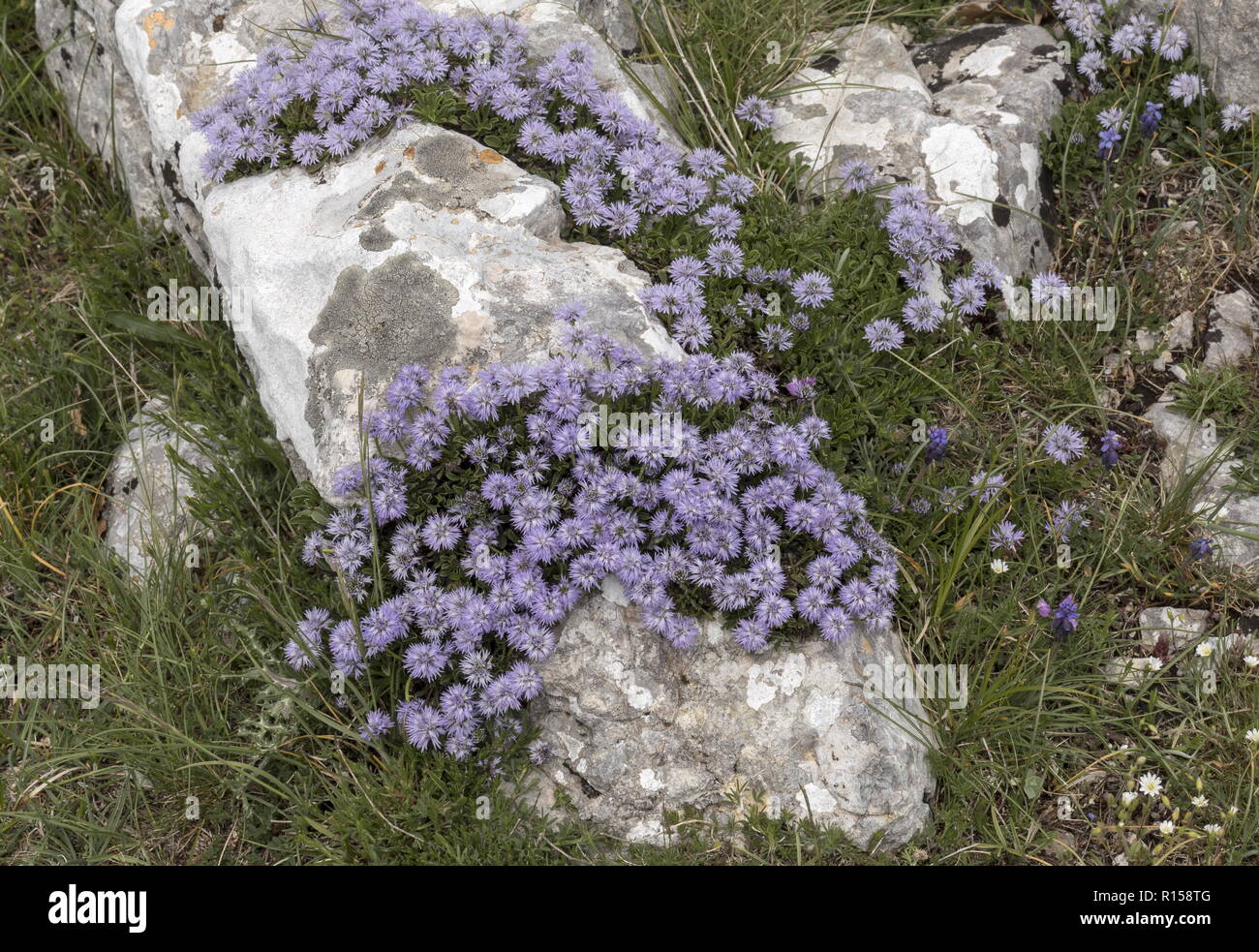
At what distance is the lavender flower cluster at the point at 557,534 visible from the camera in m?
4.89

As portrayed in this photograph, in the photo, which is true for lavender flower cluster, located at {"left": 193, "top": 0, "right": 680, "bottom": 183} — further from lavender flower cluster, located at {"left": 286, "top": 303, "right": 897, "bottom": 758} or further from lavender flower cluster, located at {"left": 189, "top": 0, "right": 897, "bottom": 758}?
lavender flower cluster, located at {"left": 286, "top": 303, "right": 897, "bottom": 758}

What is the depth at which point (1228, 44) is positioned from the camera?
6.91 m

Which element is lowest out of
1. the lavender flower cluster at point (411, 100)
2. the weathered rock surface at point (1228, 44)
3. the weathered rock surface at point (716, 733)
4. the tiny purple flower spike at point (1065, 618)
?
the weathered rock surface at point (716, 733)

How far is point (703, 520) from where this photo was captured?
4996 mm

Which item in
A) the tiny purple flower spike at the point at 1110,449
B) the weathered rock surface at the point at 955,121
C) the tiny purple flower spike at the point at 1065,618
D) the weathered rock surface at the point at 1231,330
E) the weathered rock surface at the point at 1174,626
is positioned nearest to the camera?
the tiny purple flower spike at the point at 1065,618

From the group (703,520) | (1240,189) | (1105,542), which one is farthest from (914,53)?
(703,520)

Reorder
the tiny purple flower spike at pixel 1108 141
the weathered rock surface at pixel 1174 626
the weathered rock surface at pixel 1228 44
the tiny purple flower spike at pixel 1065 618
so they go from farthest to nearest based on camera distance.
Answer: the weathered rock surface at pixel 1228 44, the tiny purple flower spike at pixel 1108 141, the weathered rock surface at pixel 1174 626, the tiny purple flower spike at pixel 1065 618

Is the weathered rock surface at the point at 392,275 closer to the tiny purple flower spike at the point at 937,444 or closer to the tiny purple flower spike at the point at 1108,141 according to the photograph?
the tiny purple flower spike at the point at 937,444

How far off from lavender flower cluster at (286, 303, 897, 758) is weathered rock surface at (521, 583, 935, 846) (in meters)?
0.14

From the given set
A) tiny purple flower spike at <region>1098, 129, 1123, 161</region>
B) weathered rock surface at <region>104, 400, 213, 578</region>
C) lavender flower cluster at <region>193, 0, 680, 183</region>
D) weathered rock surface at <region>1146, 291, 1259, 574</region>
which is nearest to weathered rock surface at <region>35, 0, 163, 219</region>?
lavender flower cluster at <region>193, 0, 680, 183</region>

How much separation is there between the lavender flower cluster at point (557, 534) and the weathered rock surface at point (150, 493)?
4.01 feet

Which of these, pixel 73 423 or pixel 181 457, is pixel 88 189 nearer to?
pixel 73 423

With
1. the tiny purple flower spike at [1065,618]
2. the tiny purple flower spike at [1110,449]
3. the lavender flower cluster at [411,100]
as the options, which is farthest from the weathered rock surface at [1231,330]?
the lavender flower cluster at [411,100]

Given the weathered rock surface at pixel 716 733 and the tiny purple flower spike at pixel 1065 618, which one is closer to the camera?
the weathered rock surface at pixel 716 733
